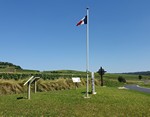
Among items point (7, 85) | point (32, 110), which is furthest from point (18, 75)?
point (32, 110)

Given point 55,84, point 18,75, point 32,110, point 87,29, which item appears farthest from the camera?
point 18,75

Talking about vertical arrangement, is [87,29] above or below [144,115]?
above

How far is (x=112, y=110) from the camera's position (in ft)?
40.6

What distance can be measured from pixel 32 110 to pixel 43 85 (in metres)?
15.4

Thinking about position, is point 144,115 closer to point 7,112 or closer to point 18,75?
point 7,112

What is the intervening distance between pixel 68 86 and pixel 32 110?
62.7 ft

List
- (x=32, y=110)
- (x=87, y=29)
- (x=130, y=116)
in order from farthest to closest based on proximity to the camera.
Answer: (x=87, y=29), (x=32, y=110), (x=130, y=116)

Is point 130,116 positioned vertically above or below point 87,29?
below

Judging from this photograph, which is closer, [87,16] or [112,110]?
[112,110]

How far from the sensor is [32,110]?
38.9ft

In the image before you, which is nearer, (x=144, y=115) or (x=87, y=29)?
(x=144, y=115)

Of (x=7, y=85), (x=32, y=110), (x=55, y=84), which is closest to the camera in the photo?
(x=32, y=110)

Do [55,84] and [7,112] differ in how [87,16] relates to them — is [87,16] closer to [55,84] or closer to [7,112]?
[7,112]

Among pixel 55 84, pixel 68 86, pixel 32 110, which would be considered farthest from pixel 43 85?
pixel 32 110
